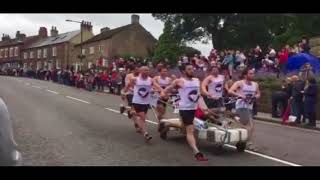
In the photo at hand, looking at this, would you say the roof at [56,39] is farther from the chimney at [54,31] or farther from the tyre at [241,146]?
the tyre at [241,146]

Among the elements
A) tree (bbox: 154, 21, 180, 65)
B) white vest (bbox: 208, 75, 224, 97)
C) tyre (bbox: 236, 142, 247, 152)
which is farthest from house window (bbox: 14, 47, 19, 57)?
tyre (bbox: 236, 142, 247, 152)

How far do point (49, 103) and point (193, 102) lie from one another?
16.3 metres

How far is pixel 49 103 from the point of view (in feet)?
91.8

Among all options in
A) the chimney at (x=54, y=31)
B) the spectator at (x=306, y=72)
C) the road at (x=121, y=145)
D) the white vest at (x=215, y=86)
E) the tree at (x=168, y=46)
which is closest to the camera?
the road at (x=121, y=145)

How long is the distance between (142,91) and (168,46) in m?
48.2

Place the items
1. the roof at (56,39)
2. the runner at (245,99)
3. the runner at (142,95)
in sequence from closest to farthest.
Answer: the runner at (245,99), the runner at (142,95), the roof at (56,39)

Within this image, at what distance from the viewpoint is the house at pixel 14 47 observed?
390 ft

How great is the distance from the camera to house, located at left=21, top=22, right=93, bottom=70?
98875mm

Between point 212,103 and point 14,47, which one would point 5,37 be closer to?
point 14,47

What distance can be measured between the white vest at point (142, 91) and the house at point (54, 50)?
76304 millimetres

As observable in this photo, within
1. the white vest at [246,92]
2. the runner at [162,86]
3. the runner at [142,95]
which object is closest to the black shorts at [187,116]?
the white vest at [246,92]

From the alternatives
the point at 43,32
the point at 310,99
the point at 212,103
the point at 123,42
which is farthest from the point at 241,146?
the point at 43,32

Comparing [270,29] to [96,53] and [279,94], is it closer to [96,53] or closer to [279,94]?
[96,53]

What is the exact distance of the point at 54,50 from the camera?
104 meters
